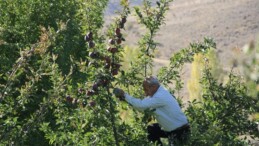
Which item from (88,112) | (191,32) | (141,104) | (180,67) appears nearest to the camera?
(88,112)

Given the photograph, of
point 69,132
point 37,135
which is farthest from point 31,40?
point 69,132

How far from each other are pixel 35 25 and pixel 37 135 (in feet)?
8.30

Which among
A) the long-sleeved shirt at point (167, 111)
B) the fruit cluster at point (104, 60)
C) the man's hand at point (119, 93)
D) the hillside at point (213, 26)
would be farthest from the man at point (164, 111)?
the hillside at point (213, 26)

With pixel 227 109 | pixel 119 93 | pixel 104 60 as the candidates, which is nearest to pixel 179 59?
pixel 227 109

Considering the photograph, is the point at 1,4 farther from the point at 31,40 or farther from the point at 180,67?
the point at 180,67

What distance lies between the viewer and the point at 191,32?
342ft

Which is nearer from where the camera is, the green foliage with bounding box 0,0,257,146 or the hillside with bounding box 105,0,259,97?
the green foliage with bounding box 0,0,257,146

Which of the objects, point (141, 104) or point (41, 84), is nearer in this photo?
point (141, 104)

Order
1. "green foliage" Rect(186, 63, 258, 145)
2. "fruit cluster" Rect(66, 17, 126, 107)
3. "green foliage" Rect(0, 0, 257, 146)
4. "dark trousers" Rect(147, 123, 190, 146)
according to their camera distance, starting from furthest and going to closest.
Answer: "green foliage" Rect(186, 63, 258, 145) → "dark trousers" Rect(147, 123, 190, 146) → "fruit cluster" Rect(66, 17, 126, 107) → "green foliage" Rect(0, 0, 257, 146)

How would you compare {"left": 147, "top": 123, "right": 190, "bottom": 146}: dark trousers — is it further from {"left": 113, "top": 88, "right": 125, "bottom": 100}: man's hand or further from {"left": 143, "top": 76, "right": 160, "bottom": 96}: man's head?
{"left": 113, "top": 88, "right": 125, "bottom": 100}: man's hand

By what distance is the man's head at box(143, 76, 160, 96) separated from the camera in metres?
6.40

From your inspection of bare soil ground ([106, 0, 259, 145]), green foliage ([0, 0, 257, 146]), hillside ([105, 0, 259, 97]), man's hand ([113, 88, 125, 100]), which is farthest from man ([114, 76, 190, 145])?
hillside ([105, 0, 259, 97])

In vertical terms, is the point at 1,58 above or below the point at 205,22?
below

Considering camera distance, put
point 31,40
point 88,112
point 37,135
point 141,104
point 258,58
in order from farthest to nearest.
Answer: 1. point 31,40
2. point 37,135
3. point 141,104
4. point 88,112
5. point 258,58
